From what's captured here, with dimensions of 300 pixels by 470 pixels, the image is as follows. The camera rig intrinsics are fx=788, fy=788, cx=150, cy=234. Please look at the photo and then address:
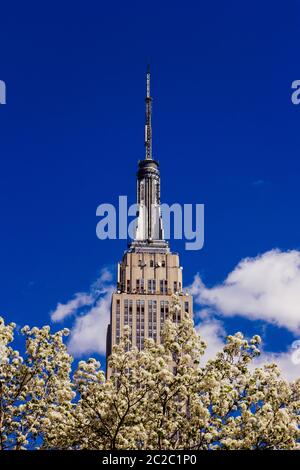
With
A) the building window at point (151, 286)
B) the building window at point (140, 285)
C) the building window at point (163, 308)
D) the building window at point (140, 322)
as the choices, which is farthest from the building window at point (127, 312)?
the building window at point (163, 308)

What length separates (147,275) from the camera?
568ft

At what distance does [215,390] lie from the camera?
27.0 m

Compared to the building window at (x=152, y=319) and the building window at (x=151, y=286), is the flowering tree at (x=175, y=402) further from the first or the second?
the building window at (x=151, y=286)

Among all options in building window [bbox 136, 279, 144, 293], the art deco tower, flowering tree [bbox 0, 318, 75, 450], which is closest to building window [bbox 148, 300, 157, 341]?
the art deco tower

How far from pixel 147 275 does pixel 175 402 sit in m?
145

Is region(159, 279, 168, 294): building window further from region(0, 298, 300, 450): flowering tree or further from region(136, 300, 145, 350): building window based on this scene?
region(0, 298, 300, 450): flowering tree

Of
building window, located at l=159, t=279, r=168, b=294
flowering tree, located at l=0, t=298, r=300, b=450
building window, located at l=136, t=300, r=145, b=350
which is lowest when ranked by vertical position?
flowering tree, located at l=0, t=298, r=300, b=450

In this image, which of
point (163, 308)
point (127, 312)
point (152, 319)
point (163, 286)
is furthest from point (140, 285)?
point (152, 319)

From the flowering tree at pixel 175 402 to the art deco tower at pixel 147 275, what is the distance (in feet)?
417

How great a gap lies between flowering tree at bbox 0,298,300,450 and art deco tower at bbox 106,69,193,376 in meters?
127

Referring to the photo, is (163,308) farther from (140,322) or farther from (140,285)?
(140,285)

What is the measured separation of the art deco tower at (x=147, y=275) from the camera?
163 m

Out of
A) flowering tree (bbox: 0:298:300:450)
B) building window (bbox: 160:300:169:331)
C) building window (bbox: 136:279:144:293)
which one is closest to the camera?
flowering tree (bbox: 0:298:300:450)

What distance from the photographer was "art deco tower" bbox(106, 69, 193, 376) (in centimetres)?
16325
